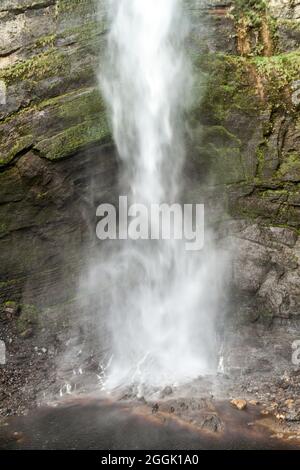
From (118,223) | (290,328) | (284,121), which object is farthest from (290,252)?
(118,223)

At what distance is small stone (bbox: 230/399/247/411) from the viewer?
7.13 m

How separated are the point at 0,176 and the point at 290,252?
6.26 m

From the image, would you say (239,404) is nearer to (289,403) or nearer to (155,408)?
(289,403)

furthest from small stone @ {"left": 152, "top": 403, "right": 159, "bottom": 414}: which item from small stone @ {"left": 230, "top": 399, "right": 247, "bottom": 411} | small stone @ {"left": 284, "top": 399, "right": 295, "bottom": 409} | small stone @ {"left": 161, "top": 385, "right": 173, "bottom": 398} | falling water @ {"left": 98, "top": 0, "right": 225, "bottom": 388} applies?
falling water @ {"left": 98, "top": 0, "right": 225, "bottom": 388}

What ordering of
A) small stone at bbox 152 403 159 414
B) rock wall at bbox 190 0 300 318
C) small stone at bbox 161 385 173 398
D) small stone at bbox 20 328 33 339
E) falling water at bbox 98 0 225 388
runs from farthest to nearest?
falling water at bbox 98 0 225 388 → rock wall at bbox 190 0 300 318 → small stone at bbox 20 328 33 339 → small stone at bbox 161 385 173 398 → small stone at bbox 152 403 159 414

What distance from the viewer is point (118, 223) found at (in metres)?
10.3

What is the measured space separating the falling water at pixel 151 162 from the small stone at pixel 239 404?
249 cm

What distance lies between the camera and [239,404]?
7.17 meters

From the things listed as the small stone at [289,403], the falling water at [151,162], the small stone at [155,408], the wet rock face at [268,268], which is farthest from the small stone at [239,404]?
the wet rock face at [268,268]

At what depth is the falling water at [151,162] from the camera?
10.0 meters

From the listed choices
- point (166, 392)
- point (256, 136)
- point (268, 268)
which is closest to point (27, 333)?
point (166, 392)

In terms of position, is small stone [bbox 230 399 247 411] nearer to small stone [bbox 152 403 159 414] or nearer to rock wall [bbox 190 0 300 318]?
small stone [bbox 152 403 159 414]

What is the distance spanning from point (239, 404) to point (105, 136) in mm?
5989

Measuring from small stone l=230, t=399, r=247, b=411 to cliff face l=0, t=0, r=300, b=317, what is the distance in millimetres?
2672
